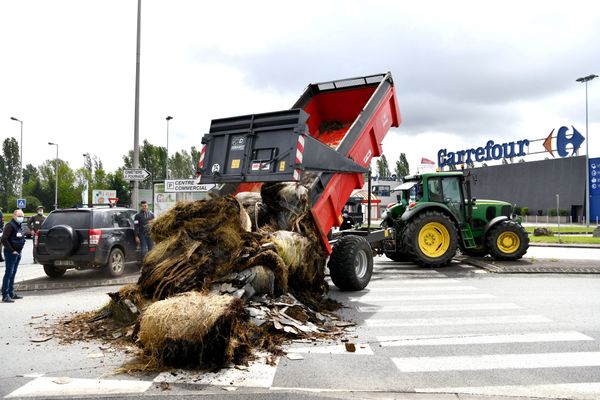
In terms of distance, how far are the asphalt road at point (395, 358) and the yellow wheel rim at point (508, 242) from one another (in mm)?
4831

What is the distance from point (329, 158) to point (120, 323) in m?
4.30

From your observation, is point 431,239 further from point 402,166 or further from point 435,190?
point 402,166

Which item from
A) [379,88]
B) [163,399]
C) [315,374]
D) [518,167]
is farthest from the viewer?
[518,167]

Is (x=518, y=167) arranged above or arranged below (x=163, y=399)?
above

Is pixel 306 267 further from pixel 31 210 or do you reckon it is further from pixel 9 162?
pixel 9 162

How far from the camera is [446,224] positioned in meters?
13.2

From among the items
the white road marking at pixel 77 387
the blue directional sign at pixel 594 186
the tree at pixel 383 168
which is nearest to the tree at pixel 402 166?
the tree at pixel 383 168

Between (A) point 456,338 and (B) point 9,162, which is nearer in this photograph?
(A) point 456,338

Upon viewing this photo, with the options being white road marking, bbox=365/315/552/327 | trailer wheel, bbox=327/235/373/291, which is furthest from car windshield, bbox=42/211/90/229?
white road marking, bbox=365/315/552/327

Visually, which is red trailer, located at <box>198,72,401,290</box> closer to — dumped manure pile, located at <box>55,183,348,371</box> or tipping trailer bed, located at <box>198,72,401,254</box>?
tipping trailer bed, located at <box>198,72,401,254</box>

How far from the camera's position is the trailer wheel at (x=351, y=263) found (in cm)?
934

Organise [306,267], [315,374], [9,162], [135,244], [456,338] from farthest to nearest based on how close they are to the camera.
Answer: [9,162], [135,244], [306,267], [456,338], [315,374]

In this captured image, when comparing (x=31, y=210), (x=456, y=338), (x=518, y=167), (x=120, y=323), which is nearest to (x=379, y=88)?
(x=456, y=338)

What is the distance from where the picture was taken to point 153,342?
522 cm
